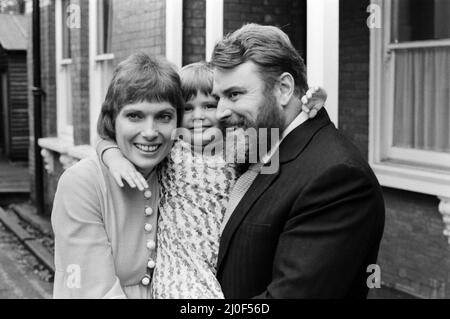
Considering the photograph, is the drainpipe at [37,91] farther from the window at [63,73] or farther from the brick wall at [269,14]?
the brick wall at [269,14]

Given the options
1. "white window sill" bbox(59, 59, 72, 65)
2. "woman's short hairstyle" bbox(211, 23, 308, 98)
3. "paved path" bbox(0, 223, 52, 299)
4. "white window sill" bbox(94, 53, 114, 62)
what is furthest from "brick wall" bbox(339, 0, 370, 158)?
"white window sill" bbox(59, 59, 72, 65)

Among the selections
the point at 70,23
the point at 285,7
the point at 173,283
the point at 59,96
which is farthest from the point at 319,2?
the point at 59,96

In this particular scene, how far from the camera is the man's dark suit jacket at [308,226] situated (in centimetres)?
205

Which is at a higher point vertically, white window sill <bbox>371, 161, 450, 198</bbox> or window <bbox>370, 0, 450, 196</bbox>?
window <bbox>370, 0, 450, 196</bbox>

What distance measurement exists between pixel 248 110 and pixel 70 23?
799cm

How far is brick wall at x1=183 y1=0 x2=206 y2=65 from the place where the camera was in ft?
21.4

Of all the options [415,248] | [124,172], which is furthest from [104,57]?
[124,172]

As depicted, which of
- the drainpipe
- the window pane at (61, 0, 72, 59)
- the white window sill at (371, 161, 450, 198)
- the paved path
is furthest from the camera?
the drainpipe

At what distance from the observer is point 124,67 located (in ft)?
8.56

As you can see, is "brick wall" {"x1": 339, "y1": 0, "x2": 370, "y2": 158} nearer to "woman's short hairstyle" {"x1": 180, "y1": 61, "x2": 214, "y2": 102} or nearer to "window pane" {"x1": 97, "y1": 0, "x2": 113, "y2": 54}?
"window pane" {"x1": 97, "y1": 0, "x2": 113, "y2": 54}

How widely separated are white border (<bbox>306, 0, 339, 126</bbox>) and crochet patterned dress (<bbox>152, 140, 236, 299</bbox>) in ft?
6.46

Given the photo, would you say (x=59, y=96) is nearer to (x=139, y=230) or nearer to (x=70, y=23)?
(x=70, y=23)

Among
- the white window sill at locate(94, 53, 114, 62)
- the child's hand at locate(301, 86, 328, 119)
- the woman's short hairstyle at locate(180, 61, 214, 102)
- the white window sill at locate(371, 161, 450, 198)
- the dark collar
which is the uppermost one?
the white window sill at locate(94, 53, 114, 62)
